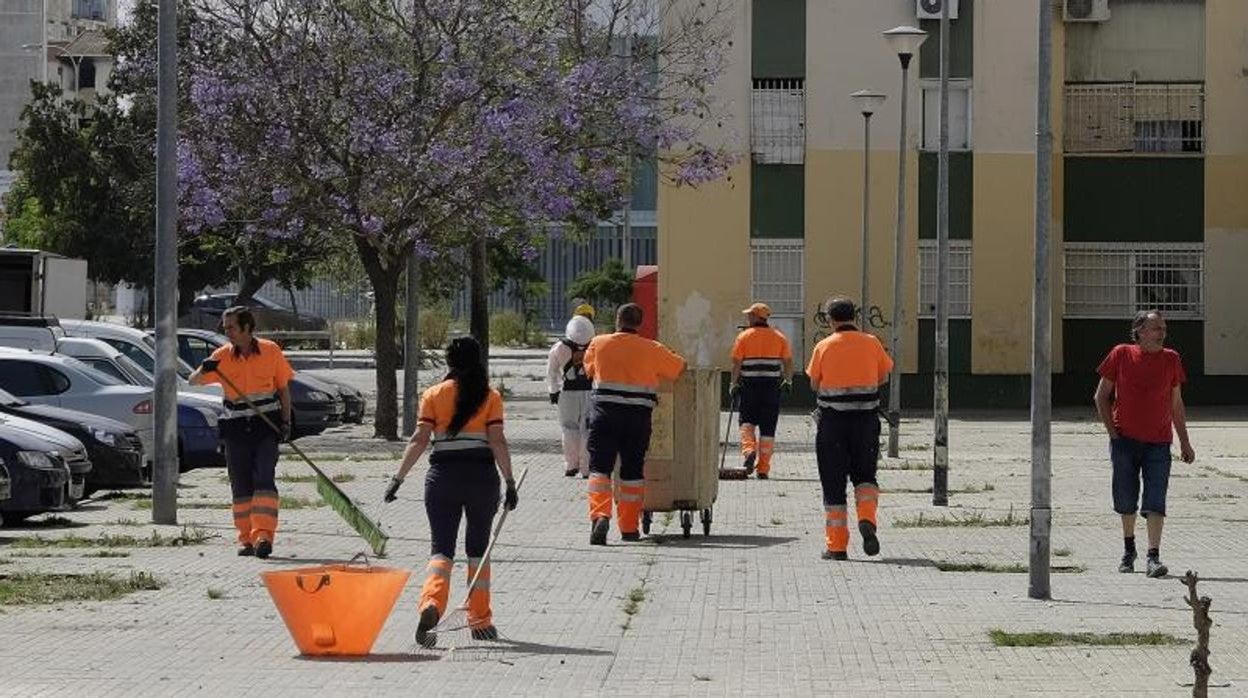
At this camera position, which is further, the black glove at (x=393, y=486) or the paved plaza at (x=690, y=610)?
the black glove at (x=393, y=486)

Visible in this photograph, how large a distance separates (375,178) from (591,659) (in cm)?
1970

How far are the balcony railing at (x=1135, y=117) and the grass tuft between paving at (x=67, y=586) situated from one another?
3145 centimetres

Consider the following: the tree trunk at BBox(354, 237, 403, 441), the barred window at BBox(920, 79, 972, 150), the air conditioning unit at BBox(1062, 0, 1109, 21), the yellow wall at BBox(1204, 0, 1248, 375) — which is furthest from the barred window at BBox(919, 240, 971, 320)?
the tree trunk at BBox(354, 237, 403, 441)

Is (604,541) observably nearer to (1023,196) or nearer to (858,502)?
(858,502)

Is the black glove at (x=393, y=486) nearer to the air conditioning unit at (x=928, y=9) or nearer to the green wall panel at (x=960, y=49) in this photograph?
the air conditioning unit at (x=928, y=9)

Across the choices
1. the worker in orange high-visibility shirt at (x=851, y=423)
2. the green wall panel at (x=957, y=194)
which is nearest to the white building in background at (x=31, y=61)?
the green wall panel at (x=957, y=194)

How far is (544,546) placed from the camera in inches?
674

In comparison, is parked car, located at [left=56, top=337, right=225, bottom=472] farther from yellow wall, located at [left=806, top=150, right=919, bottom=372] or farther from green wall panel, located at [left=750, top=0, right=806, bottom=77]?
green wall panel, located at [left=750, top=0, right=806, bottom=77]

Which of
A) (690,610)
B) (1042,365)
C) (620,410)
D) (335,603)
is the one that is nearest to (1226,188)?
(620,410)

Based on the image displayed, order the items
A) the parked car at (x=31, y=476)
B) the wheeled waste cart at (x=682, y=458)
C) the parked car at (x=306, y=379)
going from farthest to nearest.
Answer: the parked car at (x=306, y=379), the parked car at (x=31, y=476), the wheeled waste cart at (x=682, y=458)

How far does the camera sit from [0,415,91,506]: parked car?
1966 cm

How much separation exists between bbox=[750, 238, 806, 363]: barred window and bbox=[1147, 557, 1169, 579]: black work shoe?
28414 mm

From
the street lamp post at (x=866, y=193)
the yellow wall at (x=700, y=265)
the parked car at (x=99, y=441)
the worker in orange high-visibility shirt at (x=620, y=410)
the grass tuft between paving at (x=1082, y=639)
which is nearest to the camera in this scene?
the grass tuft between paving at (x=1082, y=639)

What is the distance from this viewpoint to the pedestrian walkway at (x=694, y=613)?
1063 centimetres
